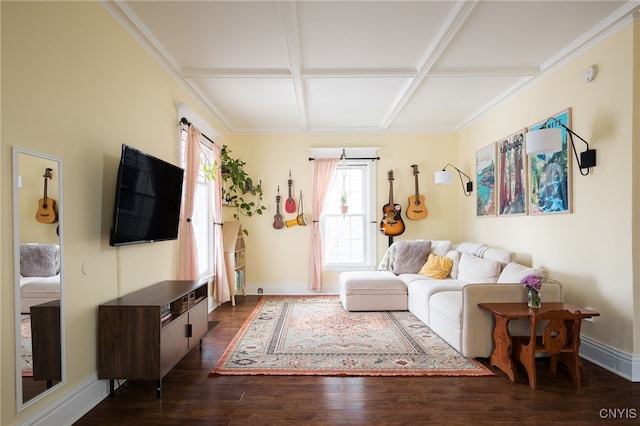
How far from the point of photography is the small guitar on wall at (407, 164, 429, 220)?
562cm

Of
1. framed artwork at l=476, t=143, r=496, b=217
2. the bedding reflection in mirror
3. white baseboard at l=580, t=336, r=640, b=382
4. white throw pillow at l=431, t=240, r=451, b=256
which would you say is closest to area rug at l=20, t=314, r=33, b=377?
the bedding reflection in mirror

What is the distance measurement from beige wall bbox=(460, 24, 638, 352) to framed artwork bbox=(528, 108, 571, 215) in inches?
2.8

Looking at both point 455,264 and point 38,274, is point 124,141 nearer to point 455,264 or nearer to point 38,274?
point 38,274

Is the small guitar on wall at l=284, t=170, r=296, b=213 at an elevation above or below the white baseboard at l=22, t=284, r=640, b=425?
above

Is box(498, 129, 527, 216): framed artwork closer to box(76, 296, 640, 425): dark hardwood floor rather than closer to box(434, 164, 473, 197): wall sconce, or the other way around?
box(434, 164, 473, 197): wall sconce

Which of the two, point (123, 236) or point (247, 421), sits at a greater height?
point (123, 236)

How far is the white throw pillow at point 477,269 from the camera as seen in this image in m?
3.78

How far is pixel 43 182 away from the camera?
1.86 metres

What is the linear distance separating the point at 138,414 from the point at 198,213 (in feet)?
9.01

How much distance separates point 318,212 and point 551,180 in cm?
323

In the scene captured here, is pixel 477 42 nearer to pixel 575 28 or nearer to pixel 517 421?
pixel 575 28

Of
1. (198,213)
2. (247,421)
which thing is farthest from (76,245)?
(198,213)

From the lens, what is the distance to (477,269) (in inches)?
158

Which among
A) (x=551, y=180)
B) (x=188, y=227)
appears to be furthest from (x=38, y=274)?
(x=551, y=180)
